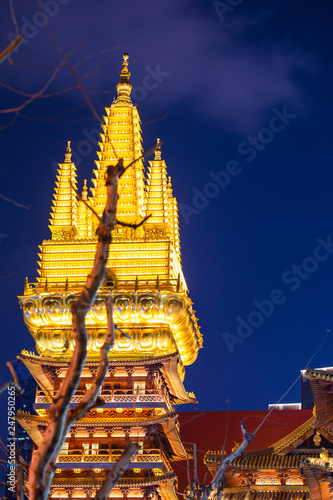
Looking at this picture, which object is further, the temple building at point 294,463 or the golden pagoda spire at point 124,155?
the golden pagoda spire at point 124,155

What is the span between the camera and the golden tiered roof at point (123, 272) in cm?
2684

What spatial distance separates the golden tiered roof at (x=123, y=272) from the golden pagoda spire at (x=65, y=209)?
0.04 meters

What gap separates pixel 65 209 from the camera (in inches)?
1244

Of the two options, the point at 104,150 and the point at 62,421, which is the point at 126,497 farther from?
the point at 62,421

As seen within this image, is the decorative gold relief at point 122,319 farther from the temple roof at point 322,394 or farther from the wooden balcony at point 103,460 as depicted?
the temple roof at point 322,394

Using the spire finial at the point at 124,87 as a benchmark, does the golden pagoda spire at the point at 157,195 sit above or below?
below

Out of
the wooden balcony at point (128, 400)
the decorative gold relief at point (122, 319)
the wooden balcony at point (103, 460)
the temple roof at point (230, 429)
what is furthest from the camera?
the temple roof at point (230, 429)

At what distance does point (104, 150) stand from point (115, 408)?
39.6 ft

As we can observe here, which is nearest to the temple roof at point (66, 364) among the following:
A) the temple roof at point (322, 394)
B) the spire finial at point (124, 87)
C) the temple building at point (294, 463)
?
the temple building at point (294, 463)

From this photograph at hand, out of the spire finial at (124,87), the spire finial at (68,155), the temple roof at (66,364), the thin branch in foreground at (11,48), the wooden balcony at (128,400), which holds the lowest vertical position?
the thin branch in foreground at (11,48)

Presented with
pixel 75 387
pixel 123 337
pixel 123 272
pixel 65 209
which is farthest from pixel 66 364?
pixel 75 387

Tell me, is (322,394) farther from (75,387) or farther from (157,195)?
(75,387)

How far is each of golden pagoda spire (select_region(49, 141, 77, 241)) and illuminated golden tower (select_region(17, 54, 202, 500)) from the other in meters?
0.05

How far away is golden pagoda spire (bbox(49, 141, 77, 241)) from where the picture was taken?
1217 inches
